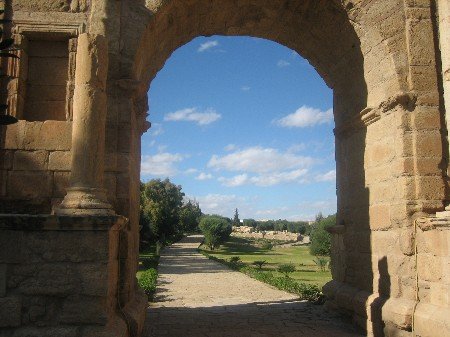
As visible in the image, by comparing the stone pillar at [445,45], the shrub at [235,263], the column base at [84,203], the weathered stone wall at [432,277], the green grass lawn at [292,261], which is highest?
the stone pillar at [445,45]

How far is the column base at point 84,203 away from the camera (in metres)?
4.78

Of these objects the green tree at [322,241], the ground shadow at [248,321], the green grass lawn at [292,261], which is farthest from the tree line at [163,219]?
the ground shadow at [248,321]

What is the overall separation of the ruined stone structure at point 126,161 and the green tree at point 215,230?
41658mm

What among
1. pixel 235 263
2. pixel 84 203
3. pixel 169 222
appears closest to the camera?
pixel 84 203

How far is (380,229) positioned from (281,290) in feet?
20.9

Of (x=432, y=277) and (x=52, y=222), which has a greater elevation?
(x=52, y=222)

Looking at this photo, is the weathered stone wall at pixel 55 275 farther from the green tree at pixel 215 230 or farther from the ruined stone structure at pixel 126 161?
the green tree at pixel 215 230

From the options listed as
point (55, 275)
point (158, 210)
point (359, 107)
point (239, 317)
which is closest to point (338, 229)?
point (359, 107)

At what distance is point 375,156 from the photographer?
21.8 ft

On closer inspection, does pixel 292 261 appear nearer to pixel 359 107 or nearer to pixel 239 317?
pixel 239 317

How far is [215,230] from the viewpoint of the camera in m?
48.9

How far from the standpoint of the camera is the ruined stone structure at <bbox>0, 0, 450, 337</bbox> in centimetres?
450

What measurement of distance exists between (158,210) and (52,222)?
33.5 metres

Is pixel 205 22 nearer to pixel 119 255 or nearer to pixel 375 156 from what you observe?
pixel 375 156
